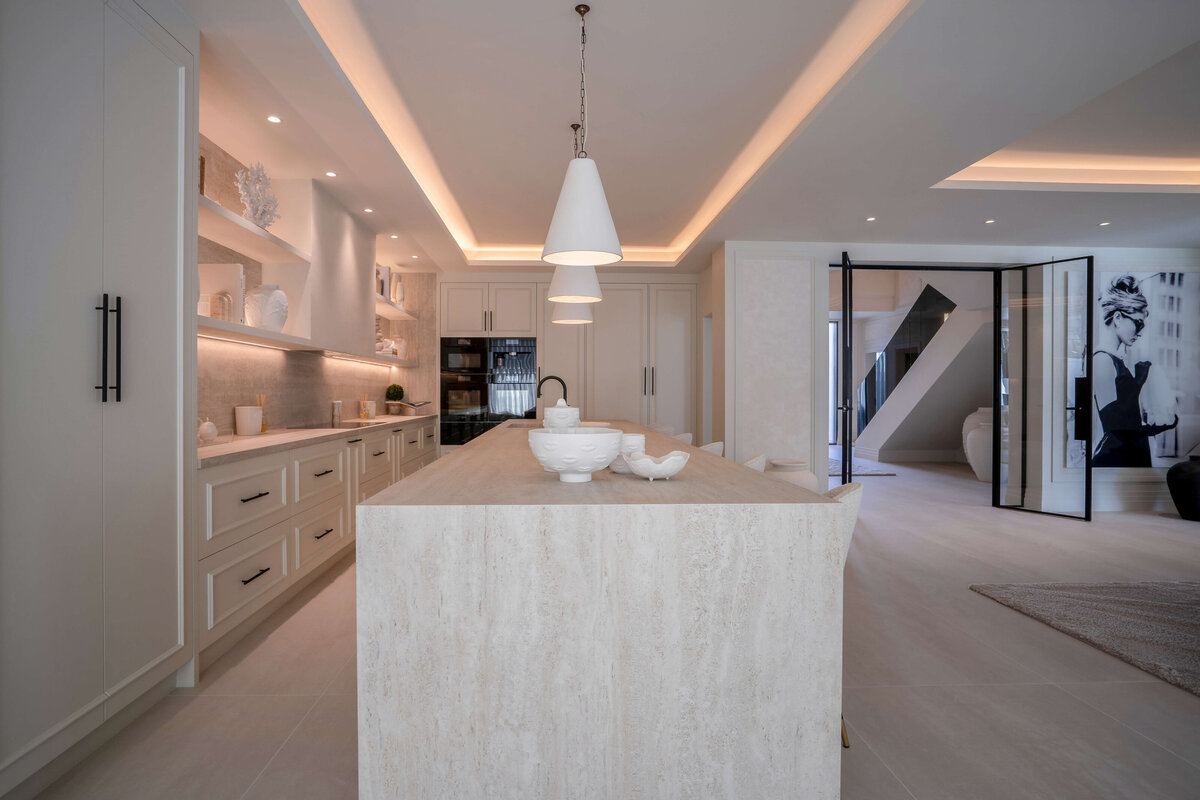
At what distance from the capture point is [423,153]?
4.01 m

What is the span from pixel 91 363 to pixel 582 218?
149cm

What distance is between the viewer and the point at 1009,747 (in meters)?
1.82

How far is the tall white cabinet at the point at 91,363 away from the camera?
1.45m

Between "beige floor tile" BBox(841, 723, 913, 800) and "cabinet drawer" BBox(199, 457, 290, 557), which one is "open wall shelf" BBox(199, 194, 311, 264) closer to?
"cabinet drawer" BBox(199, 457, 290, 557)

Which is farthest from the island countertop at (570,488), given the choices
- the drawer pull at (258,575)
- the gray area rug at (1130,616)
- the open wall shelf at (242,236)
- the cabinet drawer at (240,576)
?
the gray area rug at (1130,616)

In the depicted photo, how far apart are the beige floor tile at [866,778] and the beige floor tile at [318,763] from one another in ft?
4.34

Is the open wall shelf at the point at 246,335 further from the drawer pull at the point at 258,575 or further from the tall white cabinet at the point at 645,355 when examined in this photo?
the tall white cabinet at the point at 645,355

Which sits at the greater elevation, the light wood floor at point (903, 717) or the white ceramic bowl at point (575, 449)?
the white ceramic bowl at point (575, 449)

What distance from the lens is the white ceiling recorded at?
2293 mm

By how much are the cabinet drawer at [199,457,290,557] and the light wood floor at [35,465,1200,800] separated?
1.65 feet

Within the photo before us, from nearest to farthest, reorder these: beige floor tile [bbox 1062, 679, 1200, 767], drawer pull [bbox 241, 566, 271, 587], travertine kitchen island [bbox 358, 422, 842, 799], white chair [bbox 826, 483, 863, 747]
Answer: travertine kitchen island [bbox 358, 422, 842, 799]
white chair [bbox 826, 483, 863, 747]
beige floor tile [bbox 1062, 679, 1200, 767]
drawer pull [bbox 241, 566, 271, 587]

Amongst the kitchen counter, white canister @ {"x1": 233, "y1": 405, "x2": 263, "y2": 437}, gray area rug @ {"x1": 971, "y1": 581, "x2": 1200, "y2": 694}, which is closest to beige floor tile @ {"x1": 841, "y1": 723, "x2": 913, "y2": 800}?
gray area rug @ {"x1": 971, "y1": 581, "x2": 1200, "y2": 694}

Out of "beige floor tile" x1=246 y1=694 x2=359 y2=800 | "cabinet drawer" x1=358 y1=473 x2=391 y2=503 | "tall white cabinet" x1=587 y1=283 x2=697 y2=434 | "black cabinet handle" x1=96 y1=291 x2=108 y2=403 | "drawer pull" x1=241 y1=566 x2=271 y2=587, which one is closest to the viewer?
"beige floor tile" x1=246 y1=694 x2=359 y2=800

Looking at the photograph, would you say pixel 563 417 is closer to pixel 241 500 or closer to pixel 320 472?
pixel 241 500
